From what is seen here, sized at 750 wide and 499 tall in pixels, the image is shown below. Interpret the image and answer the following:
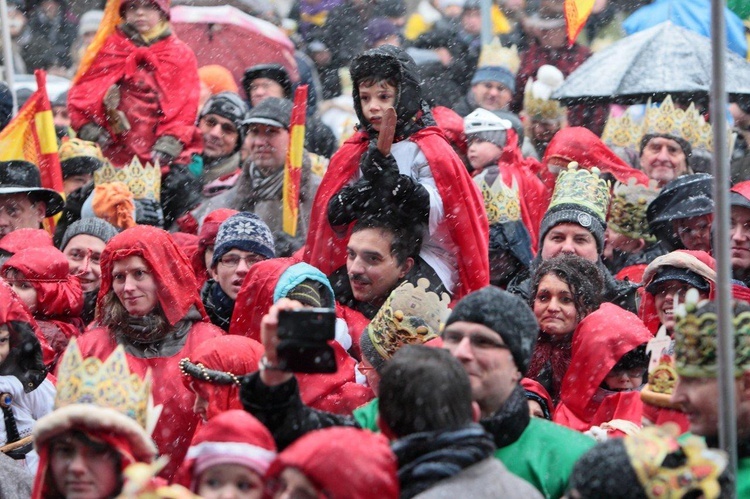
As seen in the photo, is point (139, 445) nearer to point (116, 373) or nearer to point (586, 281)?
point (116, 373)

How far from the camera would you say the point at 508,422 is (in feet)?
17.3

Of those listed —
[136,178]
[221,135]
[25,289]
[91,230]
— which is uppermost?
[221,135]

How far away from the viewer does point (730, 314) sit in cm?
474

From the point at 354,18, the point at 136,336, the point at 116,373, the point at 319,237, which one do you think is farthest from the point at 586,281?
the point at 354,18

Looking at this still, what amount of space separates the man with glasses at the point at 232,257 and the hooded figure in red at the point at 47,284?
73 centimetres

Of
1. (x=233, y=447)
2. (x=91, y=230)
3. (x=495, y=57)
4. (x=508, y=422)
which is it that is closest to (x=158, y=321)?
(x=91, y=230)

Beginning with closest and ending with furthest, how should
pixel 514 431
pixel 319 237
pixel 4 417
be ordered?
pixel 514 431
pixel 4 417
pixel 319 237

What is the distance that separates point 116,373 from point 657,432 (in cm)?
200

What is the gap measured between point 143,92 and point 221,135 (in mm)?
584

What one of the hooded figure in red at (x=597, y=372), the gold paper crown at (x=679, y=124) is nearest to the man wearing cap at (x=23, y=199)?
the gold paper crown at (x=679, y=124)

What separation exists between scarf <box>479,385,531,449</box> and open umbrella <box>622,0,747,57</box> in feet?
22.6

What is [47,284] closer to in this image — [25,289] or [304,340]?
[25,289]

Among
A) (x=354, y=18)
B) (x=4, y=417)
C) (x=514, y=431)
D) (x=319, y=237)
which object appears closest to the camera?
(x=514, y=431)

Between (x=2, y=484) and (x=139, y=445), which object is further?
(x=2, y=484)
